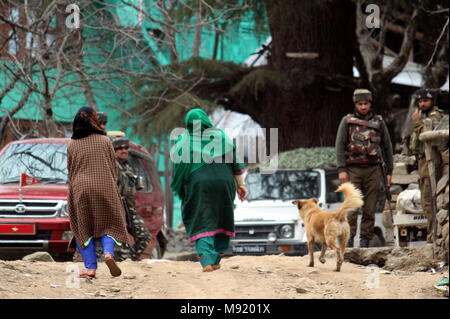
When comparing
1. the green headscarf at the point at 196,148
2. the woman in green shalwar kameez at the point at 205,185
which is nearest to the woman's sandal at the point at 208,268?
the woman in green shalwar kameez at the point at 205,185

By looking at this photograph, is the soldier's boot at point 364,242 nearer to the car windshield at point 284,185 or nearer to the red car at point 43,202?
the car windshield at point 284,185

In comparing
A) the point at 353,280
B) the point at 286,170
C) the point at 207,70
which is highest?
the point at 207,70

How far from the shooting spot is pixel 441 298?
6.30 metres

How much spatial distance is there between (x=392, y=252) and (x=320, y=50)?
781cm

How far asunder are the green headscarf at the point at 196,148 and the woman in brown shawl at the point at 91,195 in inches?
31.6

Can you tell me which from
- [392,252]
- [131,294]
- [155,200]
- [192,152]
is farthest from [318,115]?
[131,294]

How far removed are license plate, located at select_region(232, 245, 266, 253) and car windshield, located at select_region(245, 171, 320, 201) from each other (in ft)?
3.26

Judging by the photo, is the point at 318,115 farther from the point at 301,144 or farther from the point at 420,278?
the point at 420,278

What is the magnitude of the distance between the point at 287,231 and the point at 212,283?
567cm

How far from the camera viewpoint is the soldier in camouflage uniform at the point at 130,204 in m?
9.99

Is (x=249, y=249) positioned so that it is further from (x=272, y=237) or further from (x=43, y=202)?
(x=43, y=202)

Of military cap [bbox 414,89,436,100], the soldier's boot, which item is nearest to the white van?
the soldier's boot

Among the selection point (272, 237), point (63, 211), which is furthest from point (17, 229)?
point (272, 237)

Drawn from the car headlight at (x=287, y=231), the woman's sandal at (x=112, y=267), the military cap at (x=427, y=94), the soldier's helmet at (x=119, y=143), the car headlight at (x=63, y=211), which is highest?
the military cap at (x=427, y=94)
